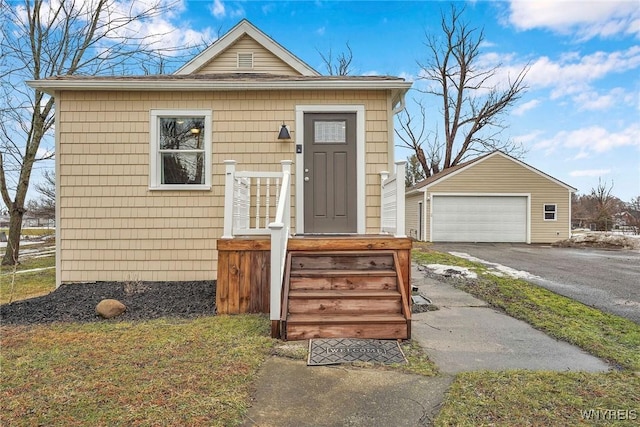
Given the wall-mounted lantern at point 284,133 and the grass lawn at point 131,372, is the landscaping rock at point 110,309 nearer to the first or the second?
the grass lawn at point 131,372

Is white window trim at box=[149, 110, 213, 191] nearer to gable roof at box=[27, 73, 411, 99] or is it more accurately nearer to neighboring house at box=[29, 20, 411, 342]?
neighboring house at box=[29, 20, 411, 342]

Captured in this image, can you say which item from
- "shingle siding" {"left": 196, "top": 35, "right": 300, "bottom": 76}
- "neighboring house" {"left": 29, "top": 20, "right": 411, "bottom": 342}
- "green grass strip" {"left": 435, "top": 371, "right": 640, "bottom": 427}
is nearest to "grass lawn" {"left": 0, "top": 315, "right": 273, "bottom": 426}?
"green grass strip" {"left": 435, "top": 371, "right": 640, "bottom": 427}

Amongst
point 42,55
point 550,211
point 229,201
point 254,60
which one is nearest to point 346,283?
point 229,201

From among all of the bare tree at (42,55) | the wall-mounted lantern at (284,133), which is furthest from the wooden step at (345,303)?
the bare tree at (42,55)

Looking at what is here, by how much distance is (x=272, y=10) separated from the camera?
1210cm

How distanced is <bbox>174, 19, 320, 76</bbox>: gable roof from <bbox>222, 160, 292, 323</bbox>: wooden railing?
3497mm

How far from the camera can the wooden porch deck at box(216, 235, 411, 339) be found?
3.69m

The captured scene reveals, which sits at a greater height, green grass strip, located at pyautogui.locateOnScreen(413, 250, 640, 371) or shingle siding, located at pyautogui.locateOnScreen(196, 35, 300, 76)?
shingle siding, located at pyautogui.locateOnScreen(196, 35, 300, 76)

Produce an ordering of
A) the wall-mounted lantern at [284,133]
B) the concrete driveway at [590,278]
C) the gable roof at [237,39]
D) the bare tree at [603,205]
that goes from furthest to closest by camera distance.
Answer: the bare tree at [603,205] < the gable roof at [237,39] < the wall-mounted lantern at [284,133] < the concrete driveway at [590,278]

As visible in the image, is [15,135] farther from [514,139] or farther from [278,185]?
[514,139]

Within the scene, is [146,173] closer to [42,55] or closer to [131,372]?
[131,372]

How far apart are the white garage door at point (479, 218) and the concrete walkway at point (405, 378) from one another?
12.2m

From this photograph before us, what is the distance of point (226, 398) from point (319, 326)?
143cm

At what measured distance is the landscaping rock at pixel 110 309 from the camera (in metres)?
→ 4.48
